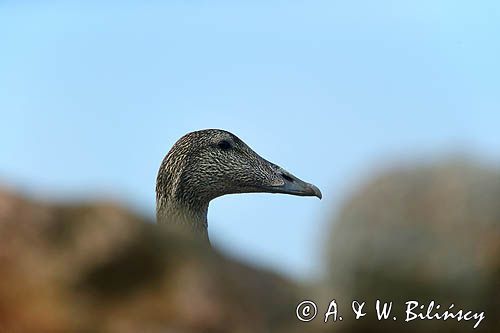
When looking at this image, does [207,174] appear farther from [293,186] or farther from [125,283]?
[125,283]

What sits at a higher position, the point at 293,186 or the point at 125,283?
the point at 293,186

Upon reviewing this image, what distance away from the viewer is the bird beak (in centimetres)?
204

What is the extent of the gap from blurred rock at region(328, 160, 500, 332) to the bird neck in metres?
0.78

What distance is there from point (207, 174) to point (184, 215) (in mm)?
141

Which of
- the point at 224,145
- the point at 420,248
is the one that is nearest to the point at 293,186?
the point at 224,145

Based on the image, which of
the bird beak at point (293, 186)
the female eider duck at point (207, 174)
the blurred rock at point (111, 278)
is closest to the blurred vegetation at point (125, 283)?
the blurred rock at point (111, 278)

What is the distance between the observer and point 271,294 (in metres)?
1.21

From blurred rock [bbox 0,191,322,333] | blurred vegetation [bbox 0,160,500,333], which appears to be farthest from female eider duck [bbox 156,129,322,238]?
blurred rock [bbox 0,191,322,333]

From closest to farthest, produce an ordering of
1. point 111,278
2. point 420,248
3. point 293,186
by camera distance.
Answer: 1. point 111,278
2. point 420,248
3. point 293,186

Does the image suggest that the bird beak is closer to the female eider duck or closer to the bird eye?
the female eider duck

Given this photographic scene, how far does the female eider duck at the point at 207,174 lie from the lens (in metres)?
2.12

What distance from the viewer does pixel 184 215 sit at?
2154mm

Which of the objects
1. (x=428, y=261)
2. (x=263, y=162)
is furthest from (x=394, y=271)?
(x=263, y=162)

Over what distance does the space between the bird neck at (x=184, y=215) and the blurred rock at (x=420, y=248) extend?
0.78 metres
